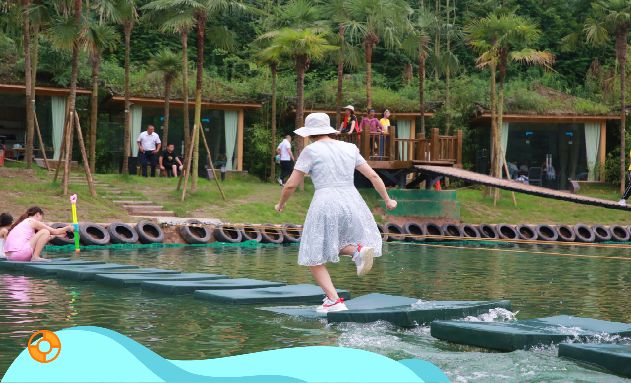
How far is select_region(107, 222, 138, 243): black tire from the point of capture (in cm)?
1833

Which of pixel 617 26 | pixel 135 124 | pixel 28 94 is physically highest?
pixel 617 26

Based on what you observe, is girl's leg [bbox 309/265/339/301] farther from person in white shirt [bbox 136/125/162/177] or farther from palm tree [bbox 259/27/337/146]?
person in white shirt [bbox 136/125/162/177]

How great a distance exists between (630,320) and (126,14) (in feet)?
61.6

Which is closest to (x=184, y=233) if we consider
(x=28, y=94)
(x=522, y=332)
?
(x=28, y=94)

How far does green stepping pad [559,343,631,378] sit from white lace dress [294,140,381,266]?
2.13 m

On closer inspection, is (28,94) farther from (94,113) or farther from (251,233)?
(251,233)

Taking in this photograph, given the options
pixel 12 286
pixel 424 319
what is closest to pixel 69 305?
pixel 12 286

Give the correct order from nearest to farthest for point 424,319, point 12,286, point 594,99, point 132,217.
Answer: point 424,319
point 12,286
point 132,217
point 594,99

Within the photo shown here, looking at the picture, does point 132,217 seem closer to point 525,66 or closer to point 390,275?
point 390,275

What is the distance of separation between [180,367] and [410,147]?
74.7 feet

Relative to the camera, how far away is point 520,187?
56.1ft

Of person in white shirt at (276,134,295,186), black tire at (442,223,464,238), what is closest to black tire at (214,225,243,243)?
black tire at (442,223,464,238)

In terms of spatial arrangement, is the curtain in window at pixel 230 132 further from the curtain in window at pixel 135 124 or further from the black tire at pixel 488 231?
the black tire at pixel 488 231

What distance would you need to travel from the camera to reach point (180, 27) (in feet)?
82.4
